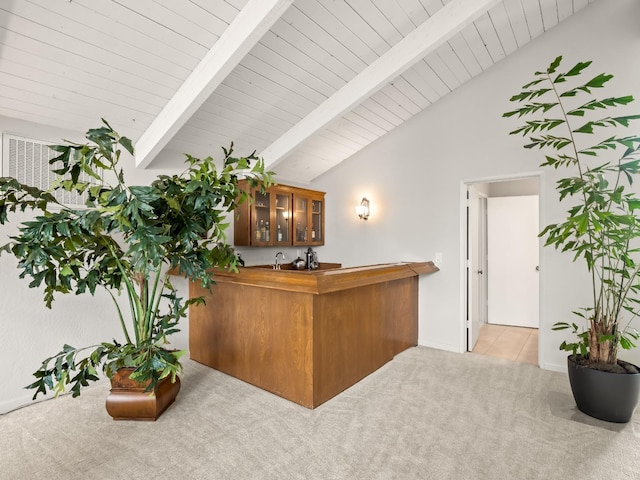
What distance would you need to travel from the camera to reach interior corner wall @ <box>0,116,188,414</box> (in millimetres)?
2570

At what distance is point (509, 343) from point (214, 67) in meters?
4.40

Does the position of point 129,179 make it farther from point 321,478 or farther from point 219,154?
point 321,478

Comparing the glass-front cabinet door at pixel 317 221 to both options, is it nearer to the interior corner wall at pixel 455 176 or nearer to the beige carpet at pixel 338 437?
the interior corner wall at pixel 455 176

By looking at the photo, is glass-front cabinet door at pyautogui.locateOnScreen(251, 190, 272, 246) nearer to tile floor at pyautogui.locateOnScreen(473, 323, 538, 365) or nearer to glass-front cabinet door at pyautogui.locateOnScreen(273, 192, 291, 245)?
glass-front cabinet door at pyautogui.locateOnScreen(273, 192, 291, 245)

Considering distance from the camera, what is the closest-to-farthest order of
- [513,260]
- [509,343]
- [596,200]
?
[596,200] → [509,343] → [513,260]

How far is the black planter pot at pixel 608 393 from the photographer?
7.56 feet

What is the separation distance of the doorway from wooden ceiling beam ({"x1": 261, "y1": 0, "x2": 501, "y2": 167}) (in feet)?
8.55

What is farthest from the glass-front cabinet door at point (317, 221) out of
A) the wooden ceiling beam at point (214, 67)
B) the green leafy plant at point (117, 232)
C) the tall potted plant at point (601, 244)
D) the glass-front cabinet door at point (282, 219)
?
the tall potted plant at point (601, 244)

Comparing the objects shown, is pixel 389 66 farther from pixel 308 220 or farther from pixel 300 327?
pixel 300 327

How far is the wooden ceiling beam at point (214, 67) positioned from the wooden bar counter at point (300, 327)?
1.31 m

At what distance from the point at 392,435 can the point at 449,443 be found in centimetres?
34

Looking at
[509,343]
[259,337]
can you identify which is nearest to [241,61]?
[259,337]

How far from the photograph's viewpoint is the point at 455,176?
3891 mm

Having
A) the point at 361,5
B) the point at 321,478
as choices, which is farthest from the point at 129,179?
the point at 321,478
